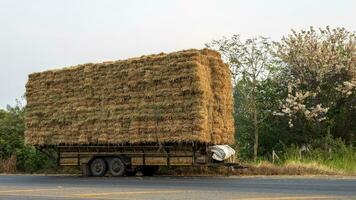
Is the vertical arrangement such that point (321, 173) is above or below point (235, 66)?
below

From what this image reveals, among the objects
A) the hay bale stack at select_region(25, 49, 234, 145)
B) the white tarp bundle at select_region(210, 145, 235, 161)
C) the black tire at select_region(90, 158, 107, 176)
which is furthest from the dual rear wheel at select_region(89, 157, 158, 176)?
the white tarp bundle at select_region(210, 145, 235, 161)

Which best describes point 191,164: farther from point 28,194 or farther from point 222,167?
point 28,194

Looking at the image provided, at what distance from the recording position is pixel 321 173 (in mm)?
20266

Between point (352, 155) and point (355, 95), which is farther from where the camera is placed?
point (355, 95)

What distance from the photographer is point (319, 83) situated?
1075 inches

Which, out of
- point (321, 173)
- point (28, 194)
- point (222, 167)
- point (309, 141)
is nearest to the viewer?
point (28, 194)

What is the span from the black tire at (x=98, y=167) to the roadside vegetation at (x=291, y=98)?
511cm

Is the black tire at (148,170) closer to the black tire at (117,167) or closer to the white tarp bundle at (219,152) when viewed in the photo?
the black tire at (117,167)

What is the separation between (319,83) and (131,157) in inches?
391

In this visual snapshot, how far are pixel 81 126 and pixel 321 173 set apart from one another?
834cm

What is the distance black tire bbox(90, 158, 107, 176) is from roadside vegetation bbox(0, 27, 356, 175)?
5.11 metres

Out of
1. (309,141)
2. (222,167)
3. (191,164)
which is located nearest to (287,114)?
(309,141)

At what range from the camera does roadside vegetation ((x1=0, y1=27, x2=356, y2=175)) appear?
26.6 metres

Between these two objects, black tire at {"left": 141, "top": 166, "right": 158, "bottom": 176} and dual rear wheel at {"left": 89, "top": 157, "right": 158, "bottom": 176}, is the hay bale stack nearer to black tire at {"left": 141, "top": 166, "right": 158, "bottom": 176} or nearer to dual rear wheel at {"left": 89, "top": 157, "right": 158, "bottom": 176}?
dual rear wheel at {"left": 89, "top": 157, "right": 158, "bottom": 176}
